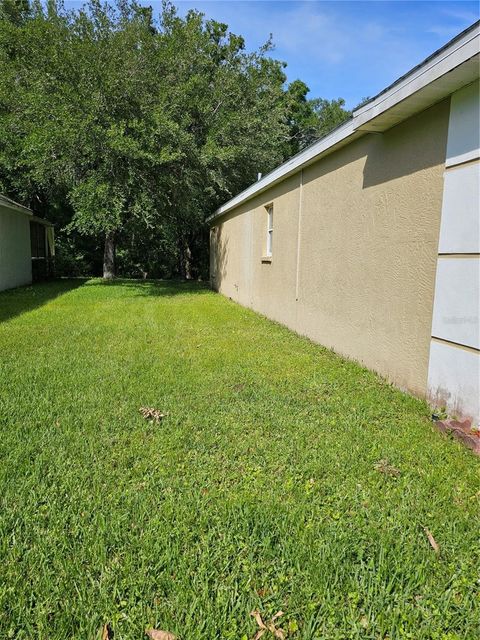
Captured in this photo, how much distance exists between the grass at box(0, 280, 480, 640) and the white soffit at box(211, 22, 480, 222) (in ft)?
8.59

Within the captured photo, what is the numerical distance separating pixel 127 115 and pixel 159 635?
13630 mm

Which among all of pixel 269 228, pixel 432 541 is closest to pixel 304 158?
pixel 269 228

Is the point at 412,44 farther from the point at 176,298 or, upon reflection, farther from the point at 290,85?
the point at 290,85

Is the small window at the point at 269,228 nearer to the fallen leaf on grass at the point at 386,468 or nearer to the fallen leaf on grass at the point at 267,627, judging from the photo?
the fallen leaf on grass at the point at 386,468

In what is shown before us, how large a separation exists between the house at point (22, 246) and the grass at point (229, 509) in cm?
960

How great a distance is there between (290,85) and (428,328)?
27.6m

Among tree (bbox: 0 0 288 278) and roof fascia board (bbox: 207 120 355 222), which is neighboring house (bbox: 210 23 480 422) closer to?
roof fascia board (bbox: 207 120 355 222)

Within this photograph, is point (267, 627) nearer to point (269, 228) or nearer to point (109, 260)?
point (269, 228)

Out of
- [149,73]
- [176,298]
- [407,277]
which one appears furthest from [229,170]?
[407,277]

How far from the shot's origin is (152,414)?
3578 mm

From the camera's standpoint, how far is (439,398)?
12.0ft

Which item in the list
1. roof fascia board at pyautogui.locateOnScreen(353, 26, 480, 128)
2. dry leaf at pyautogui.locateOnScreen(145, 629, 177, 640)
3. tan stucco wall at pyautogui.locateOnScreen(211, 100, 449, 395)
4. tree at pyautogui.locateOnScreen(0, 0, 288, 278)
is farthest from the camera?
tree at pyautogui.locateOnScreen(0, 0, 288, 278)

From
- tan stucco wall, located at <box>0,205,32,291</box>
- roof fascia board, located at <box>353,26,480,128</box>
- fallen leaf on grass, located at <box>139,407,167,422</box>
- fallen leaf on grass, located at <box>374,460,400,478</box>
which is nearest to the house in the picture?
tan stucco wall, located at <box>0,205,32,291</box>

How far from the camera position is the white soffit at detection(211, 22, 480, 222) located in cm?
302
